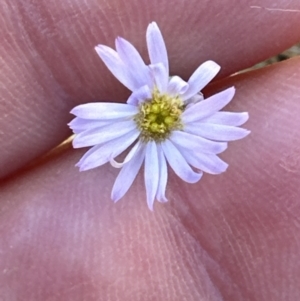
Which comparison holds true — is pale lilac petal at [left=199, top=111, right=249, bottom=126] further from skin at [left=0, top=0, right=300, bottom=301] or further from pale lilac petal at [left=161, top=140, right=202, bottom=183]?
skin at [left=0, top=0, right=300, bottom=301]

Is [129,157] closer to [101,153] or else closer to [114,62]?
[101,153]

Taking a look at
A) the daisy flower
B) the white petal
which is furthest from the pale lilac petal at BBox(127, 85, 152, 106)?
the white petal

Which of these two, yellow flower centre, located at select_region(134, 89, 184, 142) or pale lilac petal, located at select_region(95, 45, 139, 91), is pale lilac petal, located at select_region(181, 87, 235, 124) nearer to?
yellow flower centre, located at select_region(134, 89, 184, 142)

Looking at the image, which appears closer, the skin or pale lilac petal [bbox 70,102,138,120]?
pale lilac petal [bbox 70,102,138,120]

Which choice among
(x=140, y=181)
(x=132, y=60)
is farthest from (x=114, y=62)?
(x=140, y=181)

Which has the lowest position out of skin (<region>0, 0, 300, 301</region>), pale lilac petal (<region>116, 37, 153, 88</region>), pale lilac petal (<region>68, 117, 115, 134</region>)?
skin (<region>0, 0, 300, 301</region>)

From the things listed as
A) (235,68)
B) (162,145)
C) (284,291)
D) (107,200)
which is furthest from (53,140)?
(284,291)

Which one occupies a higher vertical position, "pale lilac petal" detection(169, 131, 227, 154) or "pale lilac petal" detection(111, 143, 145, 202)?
"pale lilac petal" detection(169, 131, 227, 154)
